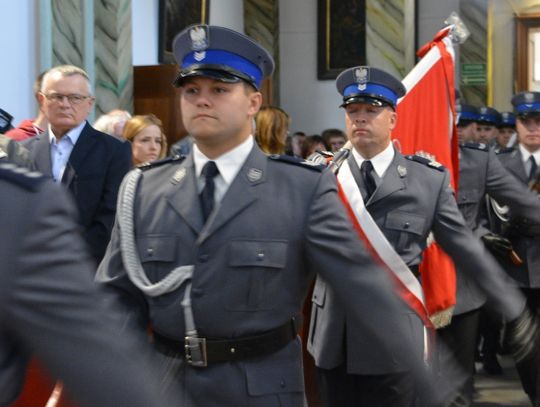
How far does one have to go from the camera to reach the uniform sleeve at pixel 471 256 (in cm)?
368

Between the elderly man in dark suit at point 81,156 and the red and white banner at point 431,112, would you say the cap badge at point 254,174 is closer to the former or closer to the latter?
the elderly man in dark suit at point 81,156

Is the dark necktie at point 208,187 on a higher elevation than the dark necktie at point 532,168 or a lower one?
lower

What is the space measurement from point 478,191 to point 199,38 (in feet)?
9.76

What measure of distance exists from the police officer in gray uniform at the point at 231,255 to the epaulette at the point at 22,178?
1293 mm

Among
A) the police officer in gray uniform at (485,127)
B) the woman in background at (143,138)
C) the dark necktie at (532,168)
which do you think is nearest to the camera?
the woman in background at (143,138)

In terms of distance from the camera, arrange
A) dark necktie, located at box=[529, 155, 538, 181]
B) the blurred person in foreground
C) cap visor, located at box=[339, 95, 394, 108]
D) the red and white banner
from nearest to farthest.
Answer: cap visor, located at box=[339, 95, 394, 108]
the blurred person in foreground
the red and white banner
dark necktie, located at box=[529, 155, 538, 181]

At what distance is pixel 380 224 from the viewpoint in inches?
171

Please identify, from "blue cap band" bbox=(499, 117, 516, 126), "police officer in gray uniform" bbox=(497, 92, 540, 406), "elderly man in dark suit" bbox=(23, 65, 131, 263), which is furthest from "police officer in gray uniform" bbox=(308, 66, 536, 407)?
"blue cap band" bbox=(499, 117, 516, 126)

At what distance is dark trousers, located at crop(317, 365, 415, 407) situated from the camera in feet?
14.0

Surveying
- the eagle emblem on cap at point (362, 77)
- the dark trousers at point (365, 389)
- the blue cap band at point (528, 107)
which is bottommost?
the dark trousers at point (365, 389)

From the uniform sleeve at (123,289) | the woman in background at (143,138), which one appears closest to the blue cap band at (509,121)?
the woman in background at (143,138)

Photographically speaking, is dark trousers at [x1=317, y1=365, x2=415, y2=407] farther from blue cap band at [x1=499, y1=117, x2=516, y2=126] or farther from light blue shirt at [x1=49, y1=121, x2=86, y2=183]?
blue cap band at [x1=499, y1=117, x2=516, y2=126]

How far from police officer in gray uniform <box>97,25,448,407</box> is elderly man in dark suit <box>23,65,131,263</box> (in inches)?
73.5

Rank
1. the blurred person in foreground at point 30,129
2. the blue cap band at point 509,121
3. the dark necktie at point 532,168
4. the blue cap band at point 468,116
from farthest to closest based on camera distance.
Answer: the blue cap band at point 509,121 → the blue cap band at point 468,116 → the dark necktie at point 532,168 → the blurred person in foreground at point 30,129
